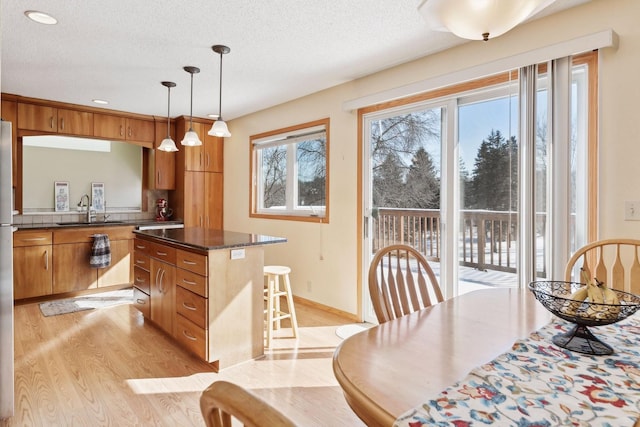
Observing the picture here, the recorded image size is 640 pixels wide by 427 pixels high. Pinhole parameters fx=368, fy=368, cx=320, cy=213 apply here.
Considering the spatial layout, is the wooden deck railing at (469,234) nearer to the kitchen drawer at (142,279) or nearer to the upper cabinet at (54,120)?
the kitchen drawer at (142,279)

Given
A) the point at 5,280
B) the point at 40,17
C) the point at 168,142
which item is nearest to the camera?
the point at 5,280

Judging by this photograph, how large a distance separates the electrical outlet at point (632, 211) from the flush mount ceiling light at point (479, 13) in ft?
5.10

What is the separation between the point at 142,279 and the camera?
3.40m

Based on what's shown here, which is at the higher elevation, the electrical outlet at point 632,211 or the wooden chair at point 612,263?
the electrical outlet at point 632,211

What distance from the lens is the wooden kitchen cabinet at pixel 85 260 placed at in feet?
14.1

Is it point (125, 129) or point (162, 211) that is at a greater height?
point (125, 129)

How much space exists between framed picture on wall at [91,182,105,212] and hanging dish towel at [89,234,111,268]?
778mm

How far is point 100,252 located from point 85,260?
25 centimetres

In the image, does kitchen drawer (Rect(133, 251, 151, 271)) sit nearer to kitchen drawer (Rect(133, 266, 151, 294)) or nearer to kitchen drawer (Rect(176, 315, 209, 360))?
kitchen drawer (Rect(133, 266, 151, 294))

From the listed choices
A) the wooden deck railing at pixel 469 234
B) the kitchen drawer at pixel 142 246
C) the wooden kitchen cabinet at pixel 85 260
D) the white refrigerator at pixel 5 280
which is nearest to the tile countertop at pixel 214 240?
the kitchen drawer at pixel 142 246

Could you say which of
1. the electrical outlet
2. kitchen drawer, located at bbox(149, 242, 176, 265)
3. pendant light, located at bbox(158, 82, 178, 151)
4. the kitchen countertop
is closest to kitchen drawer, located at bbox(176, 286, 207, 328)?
kitchen drawer, located at bbox(149, 242, 176, 265)

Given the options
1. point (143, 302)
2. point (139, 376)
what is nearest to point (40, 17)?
point (143, 302)

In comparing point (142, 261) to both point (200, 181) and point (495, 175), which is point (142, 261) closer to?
point (200, 181)

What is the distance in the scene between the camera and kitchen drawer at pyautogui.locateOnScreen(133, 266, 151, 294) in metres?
3.28
